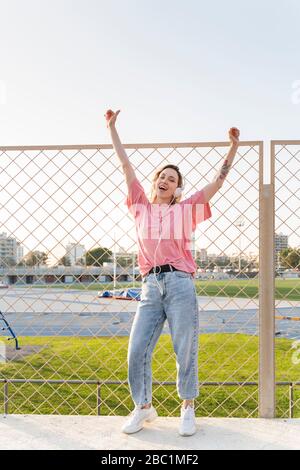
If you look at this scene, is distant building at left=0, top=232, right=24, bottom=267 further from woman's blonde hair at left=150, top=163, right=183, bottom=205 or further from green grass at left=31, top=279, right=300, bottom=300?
woman's blonde hair at left=150, top=163, right=183, bottom=205

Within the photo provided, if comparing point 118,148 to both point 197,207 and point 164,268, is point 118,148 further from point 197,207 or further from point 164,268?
point 164,268

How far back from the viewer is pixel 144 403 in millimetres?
1967

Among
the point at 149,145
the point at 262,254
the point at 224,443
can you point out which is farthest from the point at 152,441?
the point at 149,145

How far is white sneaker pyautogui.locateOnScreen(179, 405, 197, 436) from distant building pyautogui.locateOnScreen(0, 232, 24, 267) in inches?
48.1

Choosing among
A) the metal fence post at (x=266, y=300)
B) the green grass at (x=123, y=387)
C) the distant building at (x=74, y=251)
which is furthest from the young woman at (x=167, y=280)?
the green grass at (x=123, y=387)

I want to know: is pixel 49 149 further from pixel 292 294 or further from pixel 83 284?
pixel 292 294

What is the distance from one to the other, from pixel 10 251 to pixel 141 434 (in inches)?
48.2

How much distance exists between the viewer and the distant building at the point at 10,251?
8.33 feet

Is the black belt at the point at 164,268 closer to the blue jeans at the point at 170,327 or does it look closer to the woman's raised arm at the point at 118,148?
the blue jeans at the point at 170,327

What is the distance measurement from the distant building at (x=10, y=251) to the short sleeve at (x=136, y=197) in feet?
2.83

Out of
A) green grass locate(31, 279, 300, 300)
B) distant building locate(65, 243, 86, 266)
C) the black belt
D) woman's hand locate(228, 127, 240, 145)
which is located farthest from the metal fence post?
distant building locate(65, 243, 86, 266)

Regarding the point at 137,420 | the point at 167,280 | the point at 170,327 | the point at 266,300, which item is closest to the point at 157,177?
the point at 167,280

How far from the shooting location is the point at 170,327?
1914 mm

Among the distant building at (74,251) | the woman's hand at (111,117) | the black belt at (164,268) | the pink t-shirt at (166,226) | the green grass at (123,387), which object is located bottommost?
the green grass at (123,387)
